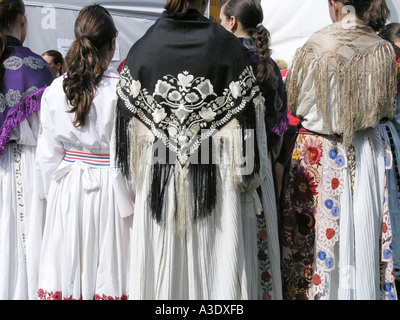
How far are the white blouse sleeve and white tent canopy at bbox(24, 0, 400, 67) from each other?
2.69m

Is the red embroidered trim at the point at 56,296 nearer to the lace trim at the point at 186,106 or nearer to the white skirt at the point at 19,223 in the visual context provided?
the white skirt at the point at 19,223

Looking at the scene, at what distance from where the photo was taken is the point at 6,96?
9.63 feet

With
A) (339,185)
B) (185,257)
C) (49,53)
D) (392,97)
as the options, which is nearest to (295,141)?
(339,185)

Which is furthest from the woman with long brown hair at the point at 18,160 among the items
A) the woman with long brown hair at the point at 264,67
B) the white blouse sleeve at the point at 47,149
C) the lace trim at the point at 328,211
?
the lace trim at the point at 328,211

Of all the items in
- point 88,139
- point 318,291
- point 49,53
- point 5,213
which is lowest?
point 318,291

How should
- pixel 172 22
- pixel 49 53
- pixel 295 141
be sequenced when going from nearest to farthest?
pixel 172 22, pixel 295 141, pixel 49 53

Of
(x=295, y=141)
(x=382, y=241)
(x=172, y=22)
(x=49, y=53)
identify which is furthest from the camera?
(x=49, y=53)

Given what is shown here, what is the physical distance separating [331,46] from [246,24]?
50 cm

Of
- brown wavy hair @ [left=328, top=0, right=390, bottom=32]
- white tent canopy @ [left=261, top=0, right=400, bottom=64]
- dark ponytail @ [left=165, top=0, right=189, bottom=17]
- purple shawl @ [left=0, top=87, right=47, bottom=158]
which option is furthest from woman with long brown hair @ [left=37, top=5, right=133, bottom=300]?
white tent canopy @ [left=261, top=0, right=400, bottom=64]

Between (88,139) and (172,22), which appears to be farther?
(88,139)

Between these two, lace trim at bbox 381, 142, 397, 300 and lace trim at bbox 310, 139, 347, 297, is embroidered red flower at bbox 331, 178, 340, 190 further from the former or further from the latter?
lace trim at bbox 381, 142, 397, 300

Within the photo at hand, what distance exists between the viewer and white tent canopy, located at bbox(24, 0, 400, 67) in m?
4.73

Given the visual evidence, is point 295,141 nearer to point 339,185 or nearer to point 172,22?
point 339,185

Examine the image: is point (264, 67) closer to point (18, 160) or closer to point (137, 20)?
point (18, 160)
